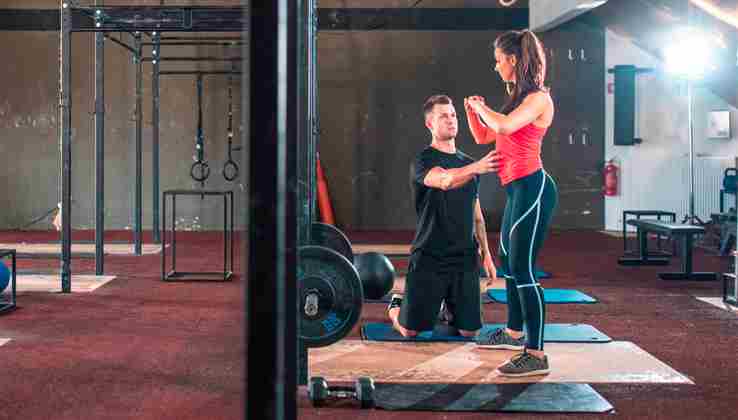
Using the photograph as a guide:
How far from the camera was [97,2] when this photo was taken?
22.1ft

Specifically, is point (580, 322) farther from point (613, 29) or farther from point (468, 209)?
point (613, 29)

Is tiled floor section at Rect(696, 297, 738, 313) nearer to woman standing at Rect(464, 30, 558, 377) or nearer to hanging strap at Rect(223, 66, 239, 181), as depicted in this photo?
woman standing at Rect(464, 30, 558, 377)

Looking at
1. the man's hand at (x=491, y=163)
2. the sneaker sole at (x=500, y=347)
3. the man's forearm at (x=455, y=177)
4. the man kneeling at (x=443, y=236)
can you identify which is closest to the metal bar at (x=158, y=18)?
the man kneeling at (x=443, y=236)

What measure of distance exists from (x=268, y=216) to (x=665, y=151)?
995 cm

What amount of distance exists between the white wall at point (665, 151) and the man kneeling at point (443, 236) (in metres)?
6.71

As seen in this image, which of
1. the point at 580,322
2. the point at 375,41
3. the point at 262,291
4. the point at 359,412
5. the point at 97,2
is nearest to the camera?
the point at 262,291

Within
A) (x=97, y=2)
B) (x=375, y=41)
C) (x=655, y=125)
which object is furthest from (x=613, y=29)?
(x=97, y=2)

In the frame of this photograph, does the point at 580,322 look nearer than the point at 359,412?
No

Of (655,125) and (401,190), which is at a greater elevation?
(655,125)

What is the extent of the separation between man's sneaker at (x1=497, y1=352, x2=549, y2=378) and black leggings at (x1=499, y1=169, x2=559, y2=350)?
0.05m

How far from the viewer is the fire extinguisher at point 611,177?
→ 35.1 feet

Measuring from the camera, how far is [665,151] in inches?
407

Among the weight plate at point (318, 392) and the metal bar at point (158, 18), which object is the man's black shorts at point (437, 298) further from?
the metal bar at point (158, 18)

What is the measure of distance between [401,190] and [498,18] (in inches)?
104
